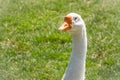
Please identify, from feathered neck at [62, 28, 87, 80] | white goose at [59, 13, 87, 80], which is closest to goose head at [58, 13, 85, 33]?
white goose at [59, 13, 87, 80]

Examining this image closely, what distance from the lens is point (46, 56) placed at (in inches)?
235

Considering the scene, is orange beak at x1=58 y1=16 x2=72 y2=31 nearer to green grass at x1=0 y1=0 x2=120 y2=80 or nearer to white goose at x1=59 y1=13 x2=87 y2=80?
white goose at x1=59 y1=13 x2=87 y2=80

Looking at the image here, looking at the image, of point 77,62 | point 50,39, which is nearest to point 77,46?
point 77,62

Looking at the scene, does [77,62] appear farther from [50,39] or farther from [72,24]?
[50,39]

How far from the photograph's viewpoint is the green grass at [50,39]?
5.63 meters

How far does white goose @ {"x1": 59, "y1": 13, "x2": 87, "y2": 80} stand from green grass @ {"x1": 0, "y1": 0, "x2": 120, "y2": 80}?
4.49 ft

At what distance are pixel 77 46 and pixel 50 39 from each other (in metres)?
2.37

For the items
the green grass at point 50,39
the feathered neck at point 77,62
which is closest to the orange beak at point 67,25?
the feathered neck at point 77,62

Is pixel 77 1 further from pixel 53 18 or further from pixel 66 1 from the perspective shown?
pixel 53 18

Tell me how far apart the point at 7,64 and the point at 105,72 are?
114cm

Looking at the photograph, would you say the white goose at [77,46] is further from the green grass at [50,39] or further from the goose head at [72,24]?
the green grass at [50,39]

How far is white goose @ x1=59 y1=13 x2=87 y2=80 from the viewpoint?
396 cm

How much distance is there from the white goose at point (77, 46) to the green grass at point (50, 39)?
137 centimetres

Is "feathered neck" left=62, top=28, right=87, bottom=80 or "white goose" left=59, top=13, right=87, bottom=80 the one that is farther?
"feathered neck" left=62, top=28, right=87, bottom=80
